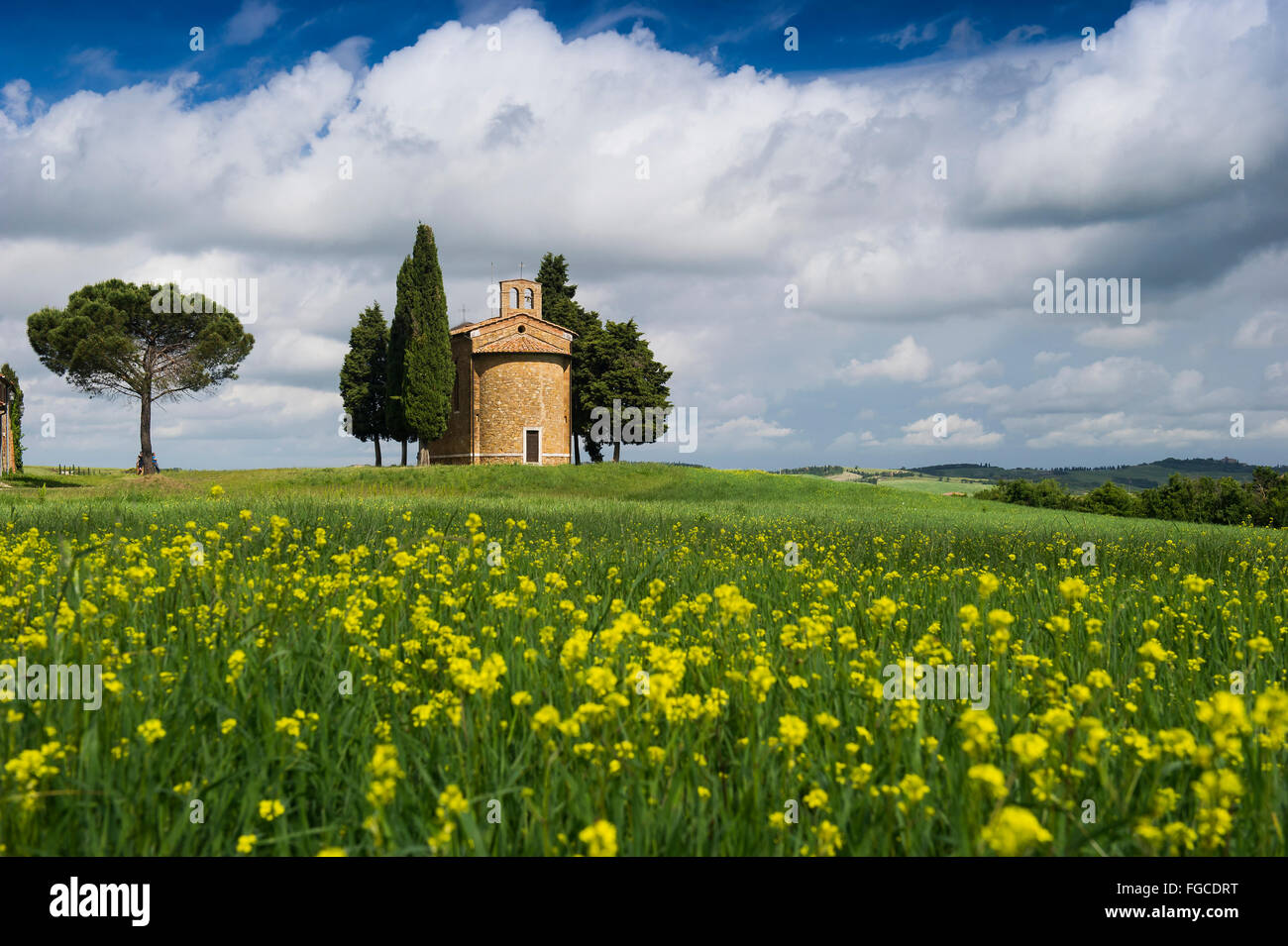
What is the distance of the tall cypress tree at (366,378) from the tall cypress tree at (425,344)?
1252 cm

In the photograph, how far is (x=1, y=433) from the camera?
156 ft

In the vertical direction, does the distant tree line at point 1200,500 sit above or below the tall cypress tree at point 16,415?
below

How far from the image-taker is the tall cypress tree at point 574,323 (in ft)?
174

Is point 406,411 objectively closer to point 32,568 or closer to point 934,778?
point 32,568

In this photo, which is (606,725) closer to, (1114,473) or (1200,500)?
(1200,500)

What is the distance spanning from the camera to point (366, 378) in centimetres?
5731

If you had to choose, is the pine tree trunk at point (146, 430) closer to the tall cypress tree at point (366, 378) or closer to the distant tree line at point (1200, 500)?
the tall cypress tree at point (366, 378)

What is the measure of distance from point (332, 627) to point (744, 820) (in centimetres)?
240

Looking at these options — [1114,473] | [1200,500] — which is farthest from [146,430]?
[1114,473]

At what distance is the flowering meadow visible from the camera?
2127mm

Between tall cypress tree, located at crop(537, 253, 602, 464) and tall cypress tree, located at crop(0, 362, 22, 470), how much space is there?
3576 centimetres

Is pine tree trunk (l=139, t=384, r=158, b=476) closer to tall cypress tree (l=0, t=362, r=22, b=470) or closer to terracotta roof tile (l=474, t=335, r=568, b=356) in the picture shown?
tall cypress tree (l=0, t=362, r=22, b=470)

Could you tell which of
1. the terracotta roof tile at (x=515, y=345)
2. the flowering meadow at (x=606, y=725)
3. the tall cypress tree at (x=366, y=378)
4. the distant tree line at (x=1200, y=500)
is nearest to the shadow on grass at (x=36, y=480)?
the tall cypress tree at (x=366, y=378)
